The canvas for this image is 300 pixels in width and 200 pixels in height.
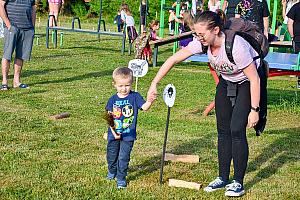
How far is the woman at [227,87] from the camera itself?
4992 mm

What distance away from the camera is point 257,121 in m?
5.18

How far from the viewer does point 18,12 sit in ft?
34.0

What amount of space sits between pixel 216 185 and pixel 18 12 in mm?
6011

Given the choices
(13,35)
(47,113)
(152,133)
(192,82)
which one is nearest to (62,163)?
(152,133)

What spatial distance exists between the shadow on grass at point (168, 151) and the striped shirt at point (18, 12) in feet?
14.1

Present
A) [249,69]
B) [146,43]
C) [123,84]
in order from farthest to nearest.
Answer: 1. [146,43]
2. [123,84]
3. [249,69]

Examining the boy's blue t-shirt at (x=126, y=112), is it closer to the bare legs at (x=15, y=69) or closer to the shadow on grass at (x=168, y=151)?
the shadow on grass at (x=168, y=151)

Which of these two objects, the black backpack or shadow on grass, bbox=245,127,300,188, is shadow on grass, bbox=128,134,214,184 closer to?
shadow on grass, bbox=245,127,300,188

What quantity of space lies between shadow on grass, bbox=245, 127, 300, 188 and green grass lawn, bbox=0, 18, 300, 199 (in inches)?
0.4

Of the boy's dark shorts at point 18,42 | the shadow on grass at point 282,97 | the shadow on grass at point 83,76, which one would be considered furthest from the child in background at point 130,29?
the boy's dark shorts at point 18,42

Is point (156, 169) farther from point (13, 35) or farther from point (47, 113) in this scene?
point (13, 35)

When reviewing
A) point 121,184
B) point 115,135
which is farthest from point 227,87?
point 121,184

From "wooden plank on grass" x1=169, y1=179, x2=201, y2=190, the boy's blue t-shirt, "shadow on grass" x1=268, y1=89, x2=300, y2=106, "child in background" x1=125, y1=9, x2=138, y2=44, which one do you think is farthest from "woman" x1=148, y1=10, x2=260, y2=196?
"child in background" x1=125, y1=9, x2=138, y2=44

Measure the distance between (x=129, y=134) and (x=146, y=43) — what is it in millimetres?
10780
